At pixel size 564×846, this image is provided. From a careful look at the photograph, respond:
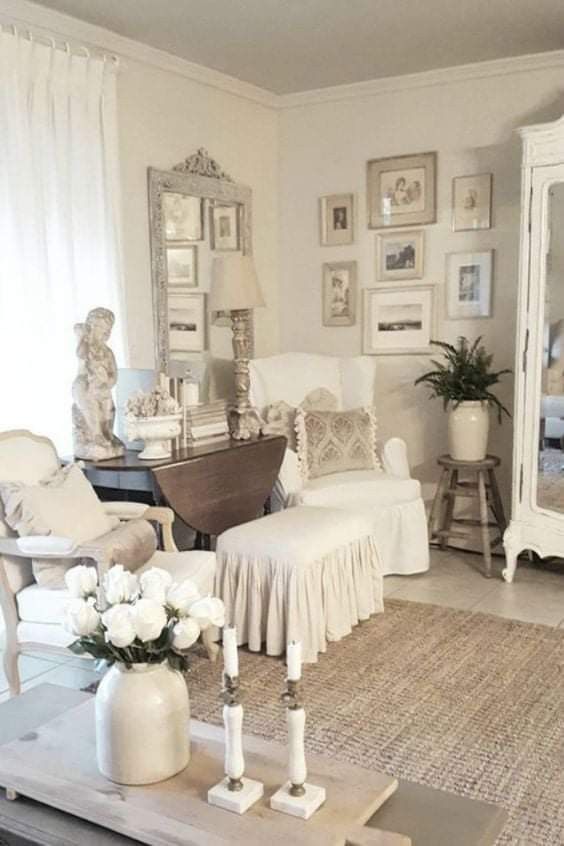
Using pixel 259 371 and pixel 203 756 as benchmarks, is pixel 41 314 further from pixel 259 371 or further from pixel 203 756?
pixel 203 756

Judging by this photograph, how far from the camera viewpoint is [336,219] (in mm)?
5055

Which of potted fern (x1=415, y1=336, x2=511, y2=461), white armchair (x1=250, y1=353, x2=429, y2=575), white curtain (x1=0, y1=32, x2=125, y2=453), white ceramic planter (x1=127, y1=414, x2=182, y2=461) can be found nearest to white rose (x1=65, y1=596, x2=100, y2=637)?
white ceramic planter (x1=127, y1=414, x2=182, y2=461)

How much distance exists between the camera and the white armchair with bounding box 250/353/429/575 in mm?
4145

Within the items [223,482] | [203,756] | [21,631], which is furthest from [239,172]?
[203,756]

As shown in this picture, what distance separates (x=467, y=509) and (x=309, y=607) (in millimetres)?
1851

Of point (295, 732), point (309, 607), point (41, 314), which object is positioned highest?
point (41, 314)

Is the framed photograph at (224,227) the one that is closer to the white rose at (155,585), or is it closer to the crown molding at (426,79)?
the crown molding at (426,79)

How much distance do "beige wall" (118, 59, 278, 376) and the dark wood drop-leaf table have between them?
0.78m

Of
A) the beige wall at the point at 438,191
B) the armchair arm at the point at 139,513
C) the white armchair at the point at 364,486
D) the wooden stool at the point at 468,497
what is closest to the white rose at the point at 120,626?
the armchair arm at the point at 139,513

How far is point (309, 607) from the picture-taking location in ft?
10.8

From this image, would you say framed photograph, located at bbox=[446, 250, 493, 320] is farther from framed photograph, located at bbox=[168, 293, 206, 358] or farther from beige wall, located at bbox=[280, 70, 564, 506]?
framed photograph, located at bbox=[168, 293, 206, 358]

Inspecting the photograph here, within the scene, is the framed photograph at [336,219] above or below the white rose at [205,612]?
above

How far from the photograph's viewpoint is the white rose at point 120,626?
5.16ft

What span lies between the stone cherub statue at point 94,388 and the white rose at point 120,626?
1966 millimetres
